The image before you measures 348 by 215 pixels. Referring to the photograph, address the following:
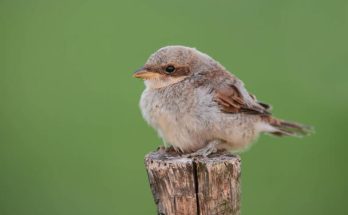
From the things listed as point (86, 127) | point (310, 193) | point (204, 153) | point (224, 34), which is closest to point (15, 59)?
point (86, 127)

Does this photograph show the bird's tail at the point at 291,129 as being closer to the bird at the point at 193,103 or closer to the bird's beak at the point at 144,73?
the bird at the point at 193,103

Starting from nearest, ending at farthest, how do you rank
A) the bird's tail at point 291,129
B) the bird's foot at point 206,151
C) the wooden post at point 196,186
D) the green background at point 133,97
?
the wooden post at point 196,186 < the bird's foot at point 206,151 < the bird's tail at point 291,129 < the green background at point 133,97

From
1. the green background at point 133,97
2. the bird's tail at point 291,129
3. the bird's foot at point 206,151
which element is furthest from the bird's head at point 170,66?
the green background at point 133,97

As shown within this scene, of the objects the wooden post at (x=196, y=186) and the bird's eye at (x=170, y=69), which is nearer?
the wooden post at (x=196, y=186)

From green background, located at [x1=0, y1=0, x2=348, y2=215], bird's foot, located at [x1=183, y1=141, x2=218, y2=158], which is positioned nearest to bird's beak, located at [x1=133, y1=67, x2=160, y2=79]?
bird's foot, located at [x1=183, y1=141, x2=218, y2=158]

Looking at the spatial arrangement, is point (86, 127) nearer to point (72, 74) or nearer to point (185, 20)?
point (72, 74)

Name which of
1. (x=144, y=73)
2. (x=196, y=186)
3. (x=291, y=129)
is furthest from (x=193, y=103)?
(x=291, y=129)
